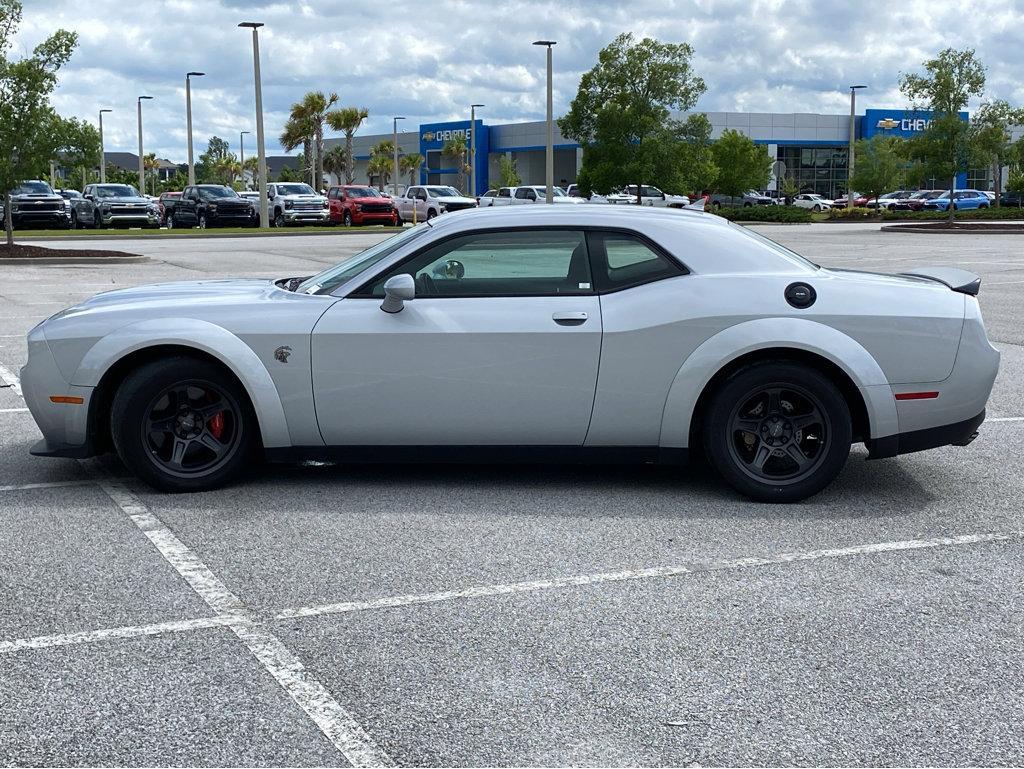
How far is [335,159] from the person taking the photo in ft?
→ 384

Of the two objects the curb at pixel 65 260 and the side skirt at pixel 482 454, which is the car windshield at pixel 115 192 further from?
the side skirt at pixel 482 454

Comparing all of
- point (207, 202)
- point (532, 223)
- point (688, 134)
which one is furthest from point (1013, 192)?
point (532, 223)

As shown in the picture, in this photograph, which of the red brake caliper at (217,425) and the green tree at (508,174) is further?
the green tree at (508,174)

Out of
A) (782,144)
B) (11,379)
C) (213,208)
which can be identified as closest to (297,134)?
(782,144)

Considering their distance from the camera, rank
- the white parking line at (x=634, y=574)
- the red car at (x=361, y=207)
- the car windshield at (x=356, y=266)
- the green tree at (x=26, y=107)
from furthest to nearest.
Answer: the red car at (x=361, y=207) < the green tree at (x=26, y=107) < the car windshield at (x=356, y=266) < the white parking line at (x=634, y=574)

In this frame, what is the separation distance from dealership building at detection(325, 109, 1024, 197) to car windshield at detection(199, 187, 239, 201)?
45.2 metres

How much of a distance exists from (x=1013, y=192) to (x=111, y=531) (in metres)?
74.3

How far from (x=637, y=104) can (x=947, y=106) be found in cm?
1154

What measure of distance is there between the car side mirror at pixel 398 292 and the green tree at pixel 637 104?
3651 centimetres

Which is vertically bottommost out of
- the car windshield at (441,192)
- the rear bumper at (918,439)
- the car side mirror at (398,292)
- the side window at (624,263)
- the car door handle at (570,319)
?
the rear bumper at (918,439)

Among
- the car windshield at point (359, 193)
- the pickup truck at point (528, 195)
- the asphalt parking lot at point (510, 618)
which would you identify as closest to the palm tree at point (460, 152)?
the pickup truck at point (528, 195)

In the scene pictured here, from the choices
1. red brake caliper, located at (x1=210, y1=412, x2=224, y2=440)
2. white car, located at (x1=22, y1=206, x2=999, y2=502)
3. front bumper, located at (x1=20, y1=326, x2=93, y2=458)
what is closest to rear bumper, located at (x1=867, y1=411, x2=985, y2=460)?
white car, located at (x1=22, y1=206, x2=999, y2=502)

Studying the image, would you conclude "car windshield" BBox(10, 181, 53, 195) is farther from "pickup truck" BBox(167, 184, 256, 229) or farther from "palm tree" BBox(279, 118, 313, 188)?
"palm tree" BBox(279, 118, 313, 188)

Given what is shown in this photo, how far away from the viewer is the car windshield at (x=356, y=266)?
629 cm
